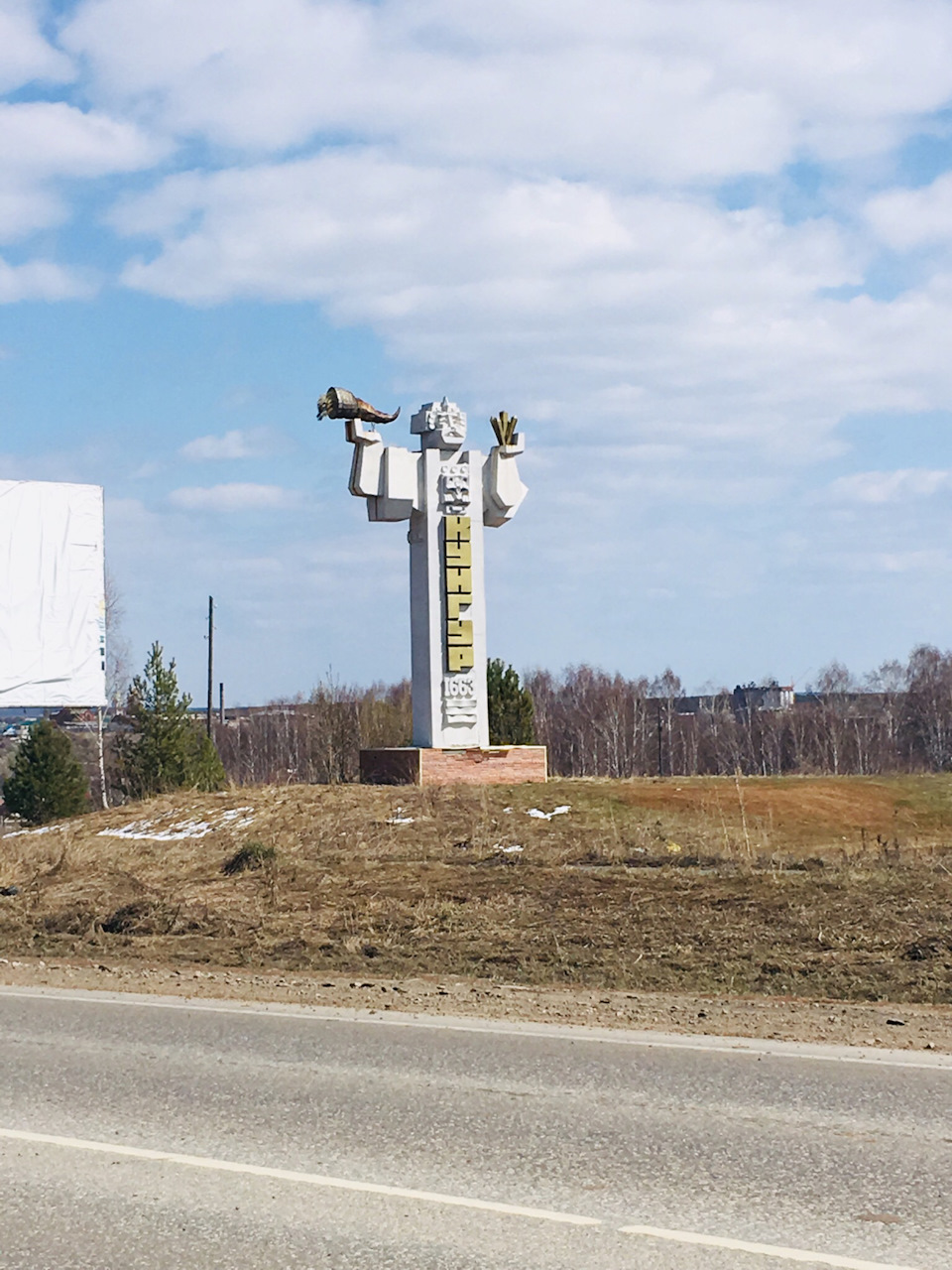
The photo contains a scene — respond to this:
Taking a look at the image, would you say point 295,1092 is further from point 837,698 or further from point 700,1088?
point 837,698

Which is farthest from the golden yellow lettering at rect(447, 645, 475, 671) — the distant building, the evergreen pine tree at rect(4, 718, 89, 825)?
the distant building

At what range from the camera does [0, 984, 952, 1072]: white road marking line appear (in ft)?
29.9

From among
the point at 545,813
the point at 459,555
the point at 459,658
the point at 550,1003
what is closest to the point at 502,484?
the point at 459,555

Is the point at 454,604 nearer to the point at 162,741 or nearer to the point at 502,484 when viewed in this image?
the point at 502,484

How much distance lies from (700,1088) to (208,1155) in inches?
114

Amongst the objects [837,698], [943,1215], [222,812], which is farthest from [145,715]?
[837,698]

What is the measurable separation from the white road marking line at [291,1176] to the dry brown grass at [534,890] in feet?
20.3

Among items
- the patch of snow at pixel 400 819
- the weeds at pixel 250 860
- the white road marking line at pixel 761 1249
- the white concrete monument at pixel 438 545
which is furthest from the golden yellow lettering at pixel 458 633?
the white road marking line at pixel 761 1249

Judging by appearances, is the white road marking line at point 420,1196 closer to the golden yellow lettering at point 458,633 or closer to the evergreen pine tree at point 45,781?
the golden yellow lettering at point 458,633

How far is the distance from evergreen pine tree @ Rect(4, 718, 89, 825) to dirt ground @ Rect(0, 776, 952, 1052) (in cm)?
2352

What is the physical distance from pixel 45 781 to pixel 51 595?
103 ft

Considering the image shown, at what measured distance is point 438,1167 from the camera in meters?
6.49

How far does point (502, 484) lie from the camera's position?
30.7 metres

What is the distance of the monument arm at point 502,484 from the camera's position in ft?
101
